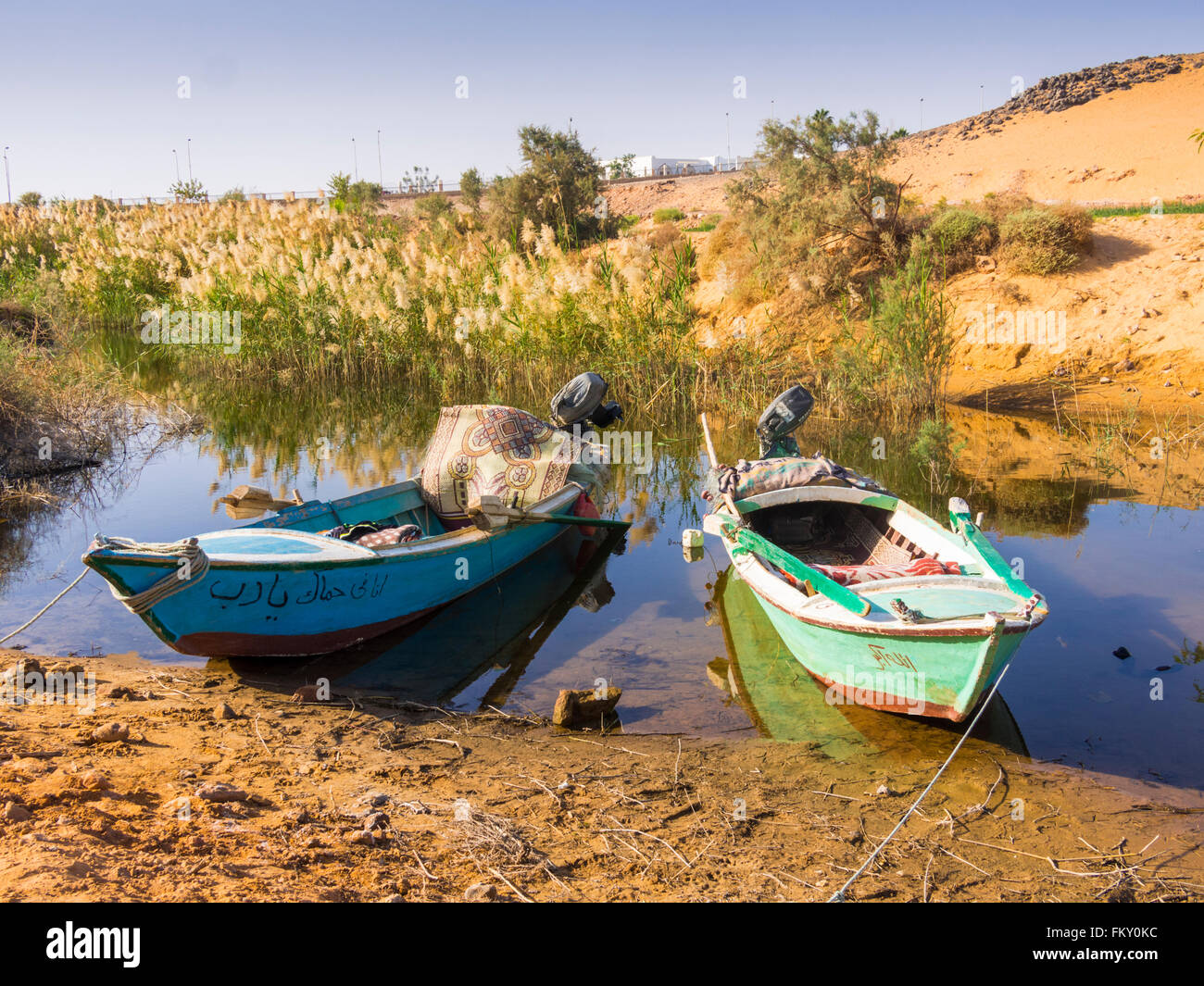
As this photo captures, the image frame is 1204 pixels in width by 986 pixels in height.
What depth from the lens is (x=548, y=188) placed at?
2741 cm

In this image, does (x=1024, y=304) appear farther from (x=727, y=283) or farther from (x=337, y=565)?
(x=337, y=565)

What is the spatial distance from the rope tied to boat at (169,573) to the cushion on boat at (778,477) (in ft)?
14.3

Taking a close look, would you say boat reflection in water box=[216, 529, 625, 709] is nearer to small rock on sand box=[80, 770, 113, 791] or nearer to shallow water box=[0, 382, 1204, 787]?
shallow water box=[0, 382, 1204, 787]

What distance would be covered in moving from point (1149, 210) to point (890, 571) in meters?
21.4

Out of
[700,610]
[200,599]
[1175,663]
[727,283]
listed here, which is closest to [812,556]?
[700,610]

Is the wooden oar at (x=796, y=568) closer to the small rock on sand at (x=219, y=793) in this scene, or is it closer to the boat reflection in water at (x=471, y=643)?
the boat reflection in water at (x=471, y=643)

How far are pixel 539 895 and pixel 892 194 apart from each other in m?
21.0

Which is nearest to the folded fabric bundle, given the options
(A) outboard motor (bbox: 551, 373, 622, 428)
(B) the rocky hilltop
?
(A) outboard motor (bbox: 551, 373, 622, 428)

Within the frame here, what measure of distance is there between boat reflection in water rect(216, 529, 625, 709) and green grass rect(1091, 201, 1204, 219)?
19.1 meters

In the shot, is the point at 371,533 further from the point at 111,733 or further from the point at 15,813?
the point at 15,813

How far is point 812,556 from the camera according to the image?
832 centimetres

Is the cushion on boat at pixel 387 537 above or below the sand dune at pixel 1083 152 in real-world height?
below
